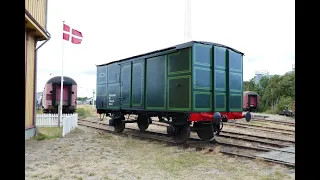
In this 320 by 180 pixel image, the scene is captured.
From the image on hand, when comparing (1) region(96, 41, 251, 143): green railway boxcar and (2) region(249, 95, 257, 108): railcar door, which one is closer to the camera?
(1) region(96, 41, 251, 143): green railway boxcar

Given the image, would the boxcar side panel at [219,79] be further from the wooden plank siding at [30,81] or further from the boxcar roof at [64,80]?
the boxcar roof at [64,80]

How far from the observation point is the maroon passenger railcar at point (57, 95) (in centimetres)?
1969

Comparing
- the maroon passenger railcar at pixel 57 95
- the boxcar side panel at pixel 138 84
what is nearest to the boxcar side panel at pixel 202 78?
the boxcar side panel at pixel 138 84

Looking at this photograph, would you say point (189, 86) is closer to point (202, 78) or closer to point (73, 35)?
point (202, 78)

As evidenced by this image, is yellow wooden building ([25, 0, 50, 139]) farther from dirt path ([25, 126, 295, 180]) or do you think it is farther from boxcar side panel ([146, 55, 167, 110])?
boxcar side panel ([146, 55, 167, 110])

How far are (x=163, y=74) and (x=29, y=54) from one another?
5.33 metres

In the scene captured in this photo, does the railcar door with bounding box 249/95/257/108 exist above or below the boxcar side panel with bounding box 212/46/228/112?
below

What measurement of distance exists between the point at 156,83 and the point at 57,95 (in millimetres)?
12499

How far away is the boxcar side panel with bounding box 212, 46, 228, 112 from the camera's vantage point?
9.13 meters

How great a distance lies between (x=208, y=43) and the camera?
902 centimetres

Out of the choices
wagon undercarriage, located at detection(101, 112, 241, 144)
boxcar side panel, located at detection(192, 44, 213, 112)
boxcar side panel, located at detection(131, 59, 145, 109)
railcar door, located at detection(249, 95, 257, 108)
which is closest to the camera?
boxcar side panel, located at detection(192, 44, 213, 112)

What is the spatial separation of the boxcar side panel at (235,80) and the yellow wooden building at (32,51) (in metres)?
7.39

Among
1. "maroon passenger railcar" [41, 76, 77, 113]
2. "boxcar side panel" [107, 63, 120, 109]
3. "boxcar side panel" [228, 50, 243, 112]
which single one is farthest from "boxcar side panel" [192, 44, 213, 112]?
"maroon passenger railcar" [41, 76, 77, 113]

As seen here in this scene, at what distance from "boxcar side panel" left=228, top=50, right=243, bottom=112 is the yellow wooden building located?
739 centimetres
